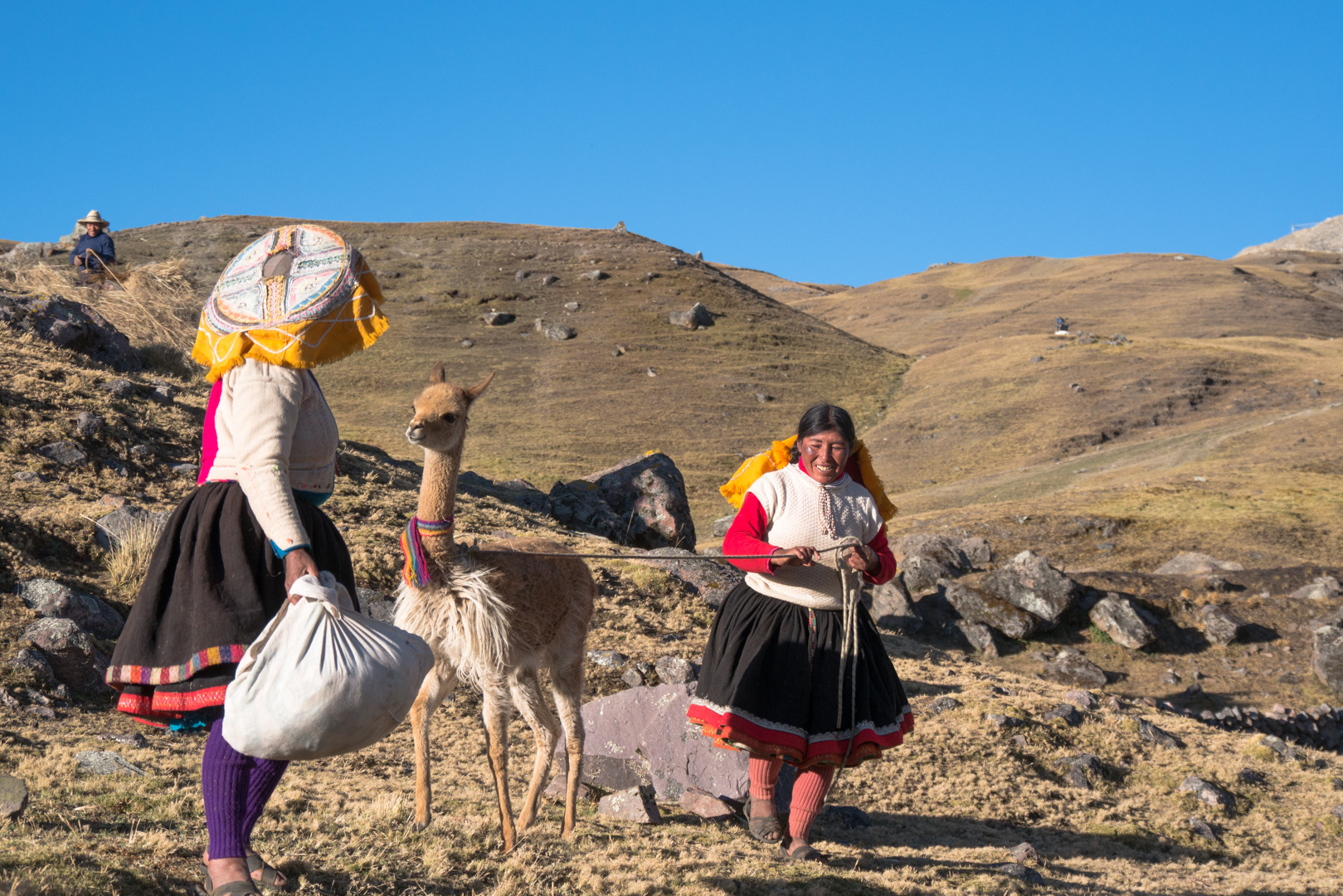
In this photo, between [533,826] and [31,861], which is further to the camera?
[533,826]

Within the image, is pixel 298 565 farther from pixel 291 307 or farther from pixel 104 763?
pixel 104 763

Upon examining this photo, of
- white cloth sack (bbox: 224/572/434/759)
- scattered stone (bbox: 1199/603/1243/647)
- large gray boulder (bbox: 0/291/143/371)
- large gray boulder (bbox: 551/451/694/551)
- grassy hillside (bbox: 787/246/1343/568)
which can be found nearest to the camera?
white cloth sack (bbox: 224/572/434/759)

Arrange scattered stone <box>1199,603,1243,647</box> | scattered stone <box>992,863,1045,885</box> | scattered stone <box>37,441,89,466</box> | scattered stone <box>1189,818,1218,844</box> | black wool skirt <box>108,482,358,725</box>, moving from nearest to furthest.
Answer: black wool skirt <box>108,482,358,725</box>
scattered stone <box>992,863,1045,885</box>
scattered stone <box>1189,818,1218,844</box>
scattered stone <box>37,441,89,466</box>
scattered stone <box>1199,603,1243,647</box>

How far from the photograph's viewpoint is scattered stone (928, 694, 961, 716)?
8694 millimetres

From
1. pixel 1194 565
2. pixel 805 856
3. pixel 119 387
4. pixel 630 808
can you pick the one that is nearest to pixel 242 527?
pixel 805 856

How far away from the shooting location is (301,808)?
495 centimetres

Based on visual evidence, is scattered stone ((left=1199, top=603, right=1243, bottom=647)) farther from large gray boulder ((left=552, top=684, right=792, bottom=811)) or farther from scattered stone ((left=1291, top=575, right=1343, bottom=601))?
large gray boulder ((left=552, top=684, right=792, bottom=811))

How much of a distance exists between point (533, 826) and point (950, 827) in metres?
3.03

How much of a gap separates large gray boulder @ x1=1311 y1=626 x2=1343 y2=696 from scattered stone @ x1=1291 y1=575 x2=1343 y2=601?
1.39m

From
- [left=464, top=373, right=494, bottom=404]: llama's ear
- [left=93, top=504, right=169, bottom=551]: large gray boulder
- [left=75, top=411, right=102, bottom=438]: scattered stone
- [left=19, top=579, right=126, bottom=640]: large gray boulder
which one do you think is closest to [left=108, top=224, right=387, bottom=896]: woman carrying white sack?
[left=464, top=373, right=494, bottom=404]: llama's ear

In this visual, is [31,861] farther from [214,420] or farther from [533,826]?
[533,826]

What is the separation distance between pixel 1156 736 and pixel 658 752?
4.89 meters

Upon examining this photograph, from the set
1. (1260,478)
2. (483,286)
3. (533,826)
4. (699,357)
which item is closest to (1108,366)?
(699,357)

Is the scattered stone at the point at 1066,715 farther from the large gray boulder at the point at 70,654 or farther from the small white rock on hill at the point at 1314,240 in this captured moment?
the small white rock on hill at the point at 1314,240
